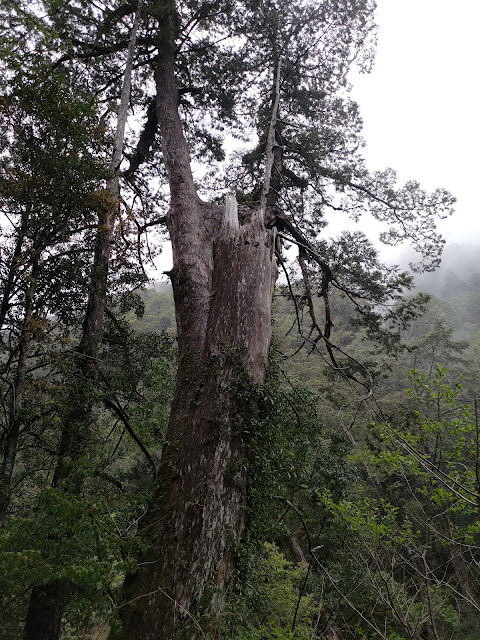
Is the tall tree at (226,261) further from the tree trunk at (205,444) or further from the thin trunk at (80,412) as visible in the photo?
the thin trunk at (80,412)

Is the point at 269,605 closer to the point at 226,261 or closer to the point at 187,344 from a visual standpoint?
the point at 187,344

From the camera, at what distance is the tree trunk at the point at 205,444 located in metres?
2.50

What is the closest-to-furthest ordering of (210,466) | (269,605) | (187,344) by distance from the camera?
(210,466), (187,344), (269,605)

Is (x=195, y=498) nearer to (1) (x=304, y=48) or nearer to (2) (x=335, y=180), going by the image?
(2) (x=335, y=180)

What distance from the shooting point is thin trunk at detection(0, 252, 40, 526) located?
356cm

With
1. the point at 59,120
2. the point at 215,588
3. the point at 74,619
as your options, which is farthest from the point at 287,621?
the point at 59,120

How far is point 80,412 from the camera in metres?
4.64

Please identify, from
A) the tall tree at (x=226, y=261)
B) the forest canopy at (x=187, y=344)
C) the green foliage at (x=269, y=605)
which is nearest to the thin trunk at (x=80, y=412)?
the forest canopy at (x=187, y=344)

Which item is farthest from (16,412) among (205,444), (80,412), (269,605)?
(269,605)

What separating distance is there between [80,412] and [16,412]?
1130mm

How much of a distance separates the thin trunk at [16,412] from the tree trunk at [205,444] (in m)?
1.44

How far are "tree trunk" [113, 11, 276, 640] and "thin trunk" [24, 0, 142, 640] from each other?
108 cm

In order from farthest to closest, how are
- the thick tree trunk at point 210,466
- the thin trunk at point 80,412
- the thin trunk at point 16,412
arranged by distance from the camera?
the thin trunk at point 80,412, the thin trunk at point 16,412, the thick tree trunk at point 210,466

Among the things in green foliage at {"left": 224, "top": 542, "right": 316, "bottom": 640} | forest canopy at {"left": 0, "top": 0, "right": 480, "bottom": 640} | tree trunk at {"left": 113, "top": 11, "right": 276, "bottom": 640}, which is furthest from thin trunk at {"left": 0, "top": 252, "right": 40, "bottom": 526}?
green foliage at {"left": 224, "top": 542, "right": 316, "bottom": 640}
